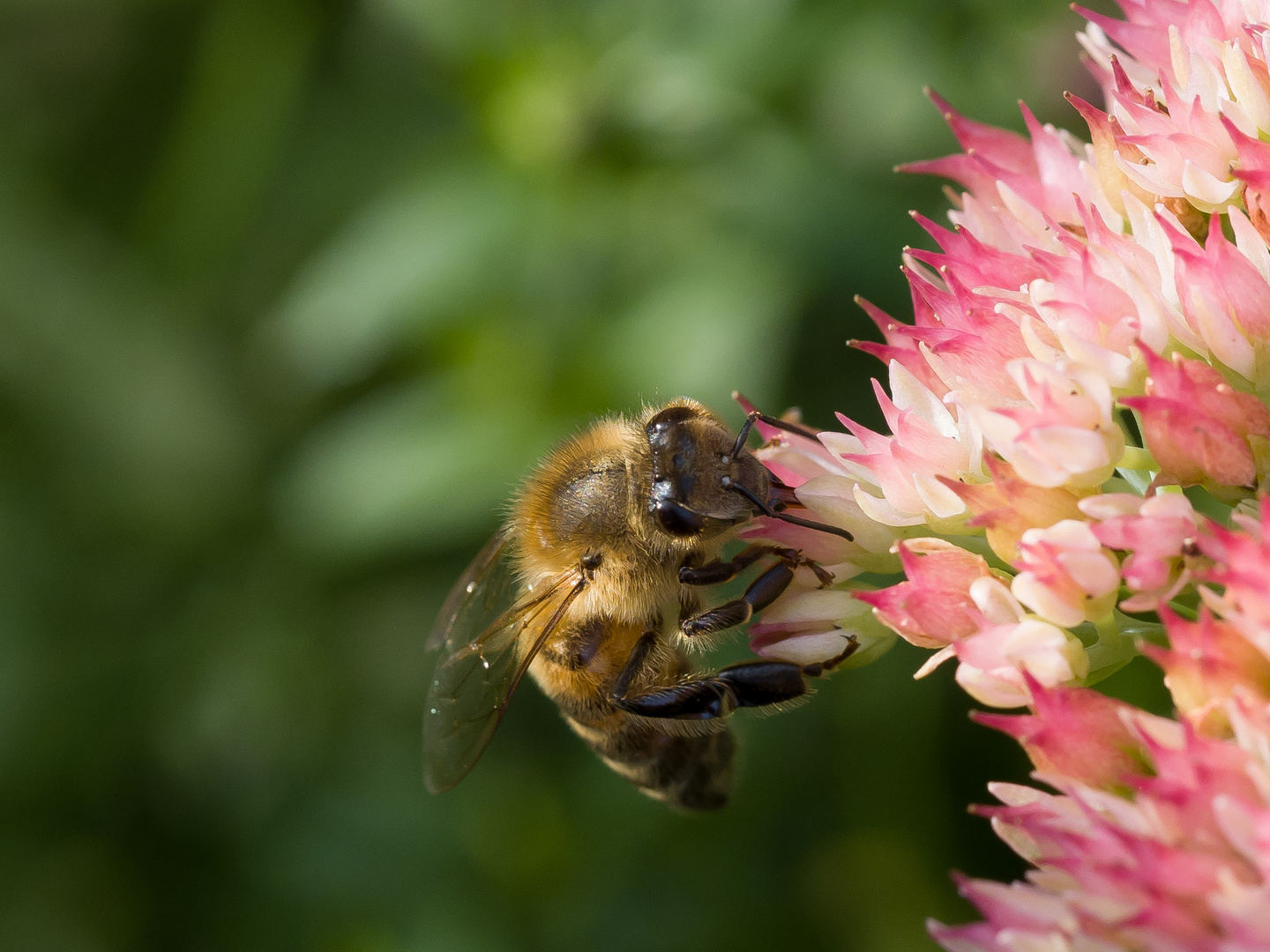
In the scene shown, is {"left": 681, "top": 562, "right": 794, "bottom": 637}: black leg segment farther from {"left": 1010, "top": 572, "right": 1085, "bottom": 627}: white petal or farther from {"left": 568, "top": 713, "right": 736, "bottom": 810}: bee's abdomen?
{"left": 1010, "top": 572, "right": 1085, "bottom": 627}: white petal

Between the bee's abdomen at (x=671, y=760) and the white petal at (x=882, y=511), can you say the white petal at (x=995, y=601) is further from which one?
the bee's abdomen at (x=671, y=760)

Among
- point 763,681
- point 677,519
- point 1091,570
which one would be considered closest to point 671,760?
point 763,681

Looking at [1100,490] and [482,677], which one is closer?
[1100,490]

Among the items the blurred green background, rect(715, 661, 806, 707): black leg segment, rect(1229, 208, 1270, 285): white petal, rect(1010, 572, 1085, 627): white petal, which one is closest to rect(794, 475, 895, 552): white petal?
rect(715, 661, 806, 707): black leg segment

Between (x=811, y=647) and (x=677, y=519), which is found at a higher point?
(x=677, y=519)

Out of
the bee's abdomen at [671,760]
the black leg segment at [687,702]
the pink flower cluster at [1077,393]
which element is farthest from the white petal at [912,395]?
the bee's abdomen at [671,760]

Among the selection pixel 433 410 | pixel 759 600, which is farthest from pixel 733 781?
pixel 433 410

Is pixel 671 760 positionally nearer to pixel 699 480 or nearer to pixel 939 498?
pixel 699 480
